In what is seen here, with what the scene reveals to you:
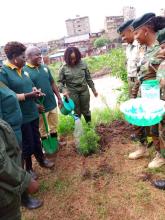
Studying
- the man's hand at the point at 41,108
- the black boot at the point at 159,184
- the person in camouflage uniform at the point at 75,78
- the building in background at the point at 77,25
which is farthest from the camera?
the building in background at the point at 77,25

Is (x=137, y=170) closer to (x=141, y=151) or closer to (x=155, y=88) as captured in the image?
(x=141, y=151)

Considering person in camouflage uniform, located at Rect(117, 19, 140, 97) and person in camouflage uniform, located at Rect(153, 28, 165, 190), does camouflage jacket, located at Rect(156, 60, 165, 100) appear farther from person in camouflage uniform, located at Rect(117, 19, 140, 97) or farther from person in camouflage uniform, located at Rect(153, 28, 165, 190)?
person in camouflage uniform, located at Rect(117, 19, 140, 97)

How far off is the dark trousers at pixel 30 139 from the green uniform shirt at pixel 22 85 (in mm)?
89

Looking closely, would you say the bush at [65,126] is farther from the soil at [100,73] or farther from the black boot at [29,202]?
the soil at [100,73]

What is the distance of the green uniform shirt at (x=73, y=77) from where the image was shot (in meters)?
4.53

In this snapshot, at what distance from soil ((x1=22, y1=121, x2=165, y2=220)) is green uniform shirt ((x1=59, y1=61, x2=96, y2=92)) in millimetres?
1089

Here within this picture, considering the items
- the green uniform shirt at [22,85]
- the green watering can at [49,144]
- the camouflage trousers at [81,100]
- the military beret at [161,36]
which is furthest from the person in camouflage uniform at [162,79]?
the camouflage trousers at [81,100]

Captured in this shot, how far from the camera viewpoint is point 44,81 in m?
3.90

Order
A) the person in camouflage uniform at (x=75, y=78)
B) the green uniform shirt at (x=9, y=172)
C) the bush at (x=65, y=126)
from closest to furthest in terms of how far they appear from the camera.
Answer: the green uniform shirt at (x=9, y=172)
the person in camouflage uniform at (x=75, y=78)
the bush at (x=65, y=126)

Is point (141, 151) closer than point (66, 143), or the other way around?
point (141, 151)

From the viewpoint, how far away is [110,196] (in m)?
2.95

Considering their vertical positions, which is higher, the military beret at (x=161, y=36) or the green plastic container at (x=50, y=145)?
the military beret at (x=161, y=36)

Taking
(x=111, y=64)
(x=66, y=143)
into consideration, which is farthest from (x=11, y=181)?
(x=111, y=64)

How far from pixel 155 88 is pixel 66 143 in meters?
2.37
